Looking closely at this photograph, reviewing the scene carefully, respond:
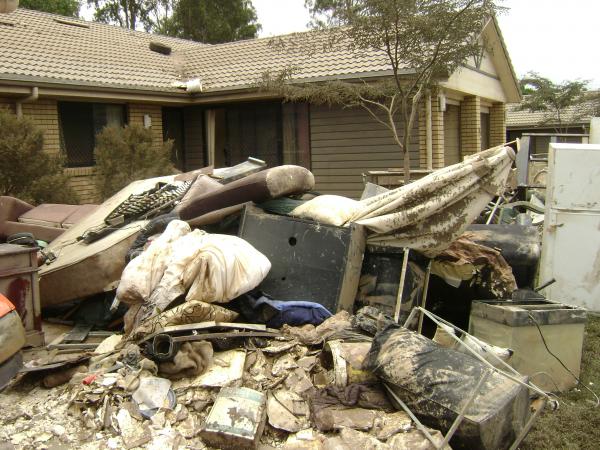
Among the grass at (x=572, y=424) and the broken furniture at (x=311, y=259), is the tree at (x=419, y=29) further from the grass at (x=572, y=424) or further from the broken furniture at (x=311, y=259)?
the grass at (x=572, y=424)

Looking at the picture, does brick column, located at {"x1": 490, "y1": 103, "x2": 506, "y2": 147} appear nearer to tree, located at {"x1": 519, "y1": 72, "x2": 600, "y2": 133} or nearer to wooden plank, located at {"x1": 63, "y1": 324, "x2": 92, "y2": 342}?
tree, located at {"x1": 519, "y1": 72, "x2": 600, "y2": 133}

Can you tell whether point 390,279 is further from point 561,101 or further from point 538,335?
point 561,101

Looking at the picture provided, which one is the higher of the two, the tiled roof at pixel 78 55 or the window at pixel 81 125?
the tiled roof at pixel 78 55

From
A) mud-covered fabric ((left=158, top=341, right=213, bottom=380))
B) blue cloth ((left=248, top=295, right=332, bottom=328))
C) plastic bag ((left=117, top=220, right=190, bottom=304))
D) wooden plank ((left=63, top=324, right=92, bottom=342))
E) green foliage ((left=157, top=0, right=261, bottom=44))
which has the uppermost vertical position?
green foliage ((left=157, top=0, right=261, bottom=44))

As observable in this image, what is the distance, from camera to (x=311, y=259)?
4.56m

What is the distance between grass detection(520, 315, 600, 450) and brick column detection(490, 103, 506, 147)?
13959mm

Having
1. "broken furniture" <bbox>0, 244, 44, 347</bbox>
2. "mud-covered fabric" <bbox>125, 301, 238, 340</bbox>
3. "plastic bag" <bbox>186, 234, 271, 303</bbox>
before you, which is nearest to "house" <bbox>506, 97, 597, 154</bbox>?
"plastic bag" <bbox>186, 234, 271, 303</bbox>

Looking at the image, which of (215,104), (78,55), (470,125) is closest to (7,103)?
(78,55)

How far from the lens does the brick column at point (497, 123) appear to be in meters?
17.2

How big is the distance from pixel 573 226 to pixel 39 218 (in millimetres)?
5933

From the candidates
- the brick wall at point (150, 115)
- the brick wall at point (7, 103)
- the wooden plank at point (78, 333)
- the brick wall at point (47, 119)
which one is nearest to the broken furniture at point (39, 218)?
the wooden plank at point (78, 333)

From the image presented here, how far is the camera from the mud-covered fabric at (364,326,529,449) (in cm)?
284

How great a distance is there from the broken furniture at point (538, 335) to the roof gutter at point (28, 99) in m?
8.70

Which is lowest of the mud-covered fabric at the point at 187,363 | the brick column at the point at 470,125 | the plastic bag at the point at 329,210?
the mud-covered fabric at the point at 187,363
